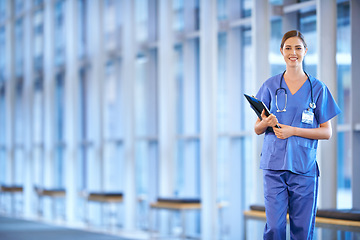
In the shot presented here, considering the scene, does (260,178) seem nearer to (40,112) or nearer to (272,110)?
(272,110)

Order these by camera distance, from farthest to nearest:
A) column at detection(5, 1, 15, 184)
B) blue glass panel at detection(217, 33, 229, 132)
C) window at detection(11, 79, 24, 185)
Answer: window at detection(11, 79, 24, 185), column at detection(5, 1, 15, 184), blue glass panel at detection(217, 33, 229, 132)

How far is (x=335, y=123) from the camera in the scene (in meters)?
5.39

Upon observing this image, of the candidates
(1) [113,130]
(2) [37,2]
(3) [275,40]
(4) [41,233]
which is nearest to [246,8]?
(3) [275,40]

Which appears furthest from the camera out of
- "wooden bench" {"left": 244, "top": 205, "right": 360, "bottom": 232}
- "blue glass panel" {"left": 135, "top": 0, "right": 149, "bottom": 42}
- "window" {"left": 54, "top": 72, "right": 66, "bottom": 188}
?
"window" {"left": 54, "top": 72, "right": 66, "bottom": 188}

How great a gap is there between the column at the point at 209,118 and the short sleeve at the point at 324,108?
457 centimetres

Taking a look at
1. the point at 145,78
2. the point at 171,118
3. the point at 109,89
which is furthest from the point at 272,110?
the point at 109,89

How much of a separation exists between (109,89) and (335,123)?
6.15 m

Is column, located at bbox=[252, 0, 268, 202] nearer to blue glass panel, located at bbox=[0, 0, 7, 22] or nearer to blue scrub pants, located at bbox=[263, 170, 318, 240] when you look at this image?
blue scrub pants, located at bbox=[263, 170, 318, 240]

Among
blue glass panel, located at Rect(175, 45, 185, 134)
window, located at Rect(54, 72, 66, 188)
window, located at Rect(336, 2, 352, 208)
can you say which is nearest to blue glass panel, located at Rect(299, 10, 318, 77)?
window, located at Rect(336, 2, 352, 208)

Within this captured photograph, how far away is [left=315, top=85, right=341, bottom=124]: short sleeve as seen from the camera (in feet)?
9.40

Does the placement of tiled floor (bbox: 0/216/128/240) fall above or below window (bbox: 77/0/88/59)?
below

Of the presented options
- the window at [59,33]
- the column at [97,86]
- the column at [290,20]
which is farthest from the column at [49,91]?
the column at [290,20]

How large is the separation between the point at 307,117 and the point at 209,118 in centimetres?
470

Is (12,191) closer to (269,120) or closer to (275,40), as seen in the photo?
(275,40)
